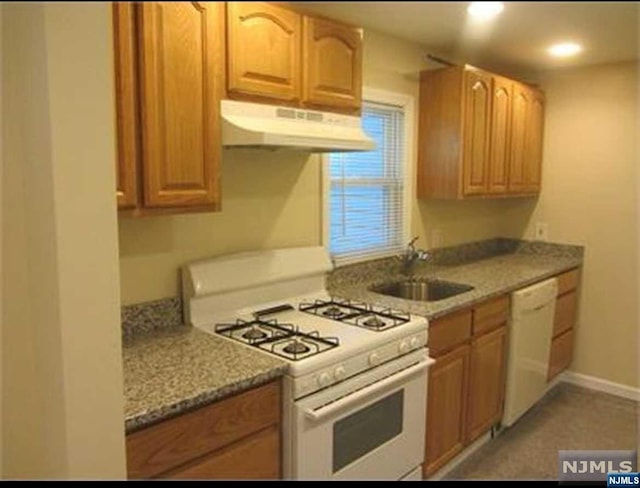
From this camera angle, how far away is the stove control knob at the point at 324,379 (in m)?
1.59

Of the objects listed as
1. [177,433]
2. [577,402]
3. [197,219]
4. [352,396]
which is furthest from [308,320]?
[577,402]

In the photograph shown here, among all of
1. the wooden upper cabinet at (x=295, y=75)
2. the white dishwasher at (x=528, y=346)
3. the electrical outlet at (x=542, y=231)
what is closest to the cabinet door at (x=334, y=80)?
the wooden upper cabinet at (x=295, y=75)

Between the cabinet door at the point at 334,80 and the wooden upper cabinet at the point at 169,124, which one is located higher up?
the cabinet door at the point at 334,80

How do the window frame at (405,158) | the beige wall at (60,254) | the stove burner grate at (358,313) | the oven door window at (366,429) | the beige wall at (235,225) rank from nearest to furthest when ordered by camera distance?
the beige wall at (60,254) < the oven door window at (366,429) < the beige wall at (235,225) < the stove burner grate at (358,313) < the window frame at (405,158)

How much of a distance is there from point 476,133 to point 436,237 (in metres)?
0.67

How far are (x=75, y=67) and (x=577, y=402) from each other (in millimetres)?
3386

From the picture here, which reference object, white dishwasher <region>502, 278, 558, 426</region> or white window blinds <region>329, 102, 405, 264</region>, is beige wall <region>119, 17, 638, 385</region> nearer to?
white window blinds <region>329, 102, 405, 264</region>

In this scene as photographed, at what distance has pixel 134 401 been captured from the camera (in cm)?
125

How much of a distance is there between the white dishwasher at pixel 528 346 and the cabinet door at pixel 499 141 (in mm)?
638

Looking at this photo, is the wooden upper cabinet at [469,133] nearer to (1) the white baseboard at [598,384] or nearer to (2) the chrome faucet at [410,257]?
Result: (2) the chrome faucet at [410,257]

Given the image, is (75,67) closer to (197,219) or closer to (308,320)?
(197,219)

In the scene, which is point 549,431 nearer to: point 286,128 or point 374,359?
point 374,359

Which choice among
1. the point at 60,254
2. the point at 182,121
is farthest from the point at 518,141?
the point at 60,254

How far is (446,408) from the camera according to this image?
2.28 meters
